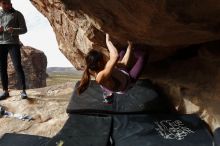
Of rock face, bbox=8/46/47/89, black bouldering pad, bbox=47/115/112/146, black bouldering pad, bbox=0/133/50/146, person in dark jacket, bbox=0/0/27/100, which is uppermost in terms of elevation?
person in dark jacket, bbox=0/0/27/100

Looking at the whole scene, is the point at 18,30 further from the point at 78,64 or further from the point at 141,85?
the point at 141,85

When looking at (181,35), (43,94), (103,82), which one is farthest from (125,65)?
(43,94)

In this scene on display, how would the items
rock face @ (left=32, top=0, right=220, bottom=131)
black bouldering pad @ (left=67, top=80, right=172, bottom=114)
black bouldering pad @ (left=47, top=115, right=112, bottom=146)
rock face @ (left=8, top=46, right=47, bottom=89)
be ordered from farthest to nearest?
rock face @ (left=8, top=46, right=47, bottom=89) → black bouldering pad @ (left=67, top=80, right=172, bottom=114) → black bouldering pad @ (left=47, top=115, right=112, bottom=146) → rock face @ (left=32, top=0, right=220, bottom=131)

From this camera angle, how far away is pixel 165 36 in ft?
17.5

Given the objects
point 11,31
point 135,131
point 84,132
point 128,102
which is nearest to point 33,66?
point 11,31

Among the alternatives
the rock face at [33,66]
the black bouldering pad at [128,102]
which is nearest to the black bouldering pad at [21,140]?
the black bouldering pad at [128,102]

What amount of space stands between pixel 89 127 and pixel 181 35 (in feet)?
7.62

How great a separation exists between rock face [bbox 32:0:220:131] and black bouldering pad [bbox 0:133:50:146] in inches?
77.8

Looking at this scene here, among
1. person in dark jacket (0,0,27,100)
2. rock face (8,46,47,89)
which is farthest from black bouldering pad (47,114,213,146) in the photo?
rock face (8,46,47,89)

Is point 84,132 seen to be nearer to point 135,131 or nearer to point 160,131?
point 135,131

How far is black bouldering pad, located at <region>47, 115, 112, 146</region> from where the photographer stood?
5754 mm

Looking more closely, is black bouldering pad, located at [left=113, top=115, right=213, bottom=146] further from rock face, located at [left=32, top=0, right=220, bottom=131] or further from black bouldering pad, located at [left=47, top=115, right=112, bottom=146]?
rock face, located at [left=32, top=0, right=220, bottom=131]

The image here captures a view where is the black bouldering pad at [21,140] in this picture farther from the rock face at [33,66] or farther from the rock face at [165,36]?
the rock face at [33,66]

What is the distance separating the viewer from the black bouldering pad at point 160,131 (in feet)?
18.2
